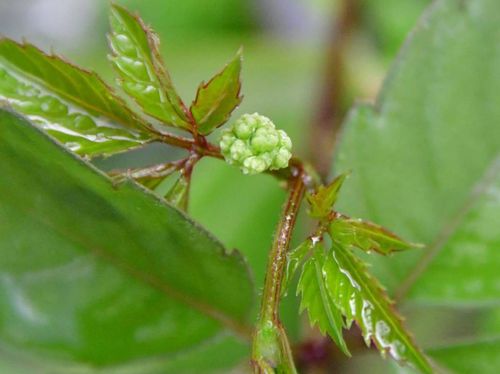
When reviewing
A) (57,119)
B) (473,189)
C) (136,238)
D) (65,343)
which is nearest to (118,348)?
(65,343)

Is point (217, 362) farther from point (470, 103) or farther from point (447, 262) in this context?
point (470, 103)

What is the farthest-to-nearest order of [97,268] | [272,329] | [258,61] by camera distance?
[258,61] < [97,268] < [272,329]

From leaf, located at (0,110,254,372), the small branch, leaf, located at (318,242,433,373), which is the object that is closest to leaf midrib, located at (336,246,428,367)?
leaf, located at (318,242,433,373)

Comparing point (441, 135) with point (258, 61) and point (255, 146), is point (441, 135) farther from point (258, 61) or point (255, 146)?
point (258, 61)

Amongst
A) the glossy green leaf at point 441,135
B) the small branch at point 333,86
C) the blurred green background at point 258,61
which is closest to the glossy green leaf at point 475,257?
the glossy green leaf at point 441,135

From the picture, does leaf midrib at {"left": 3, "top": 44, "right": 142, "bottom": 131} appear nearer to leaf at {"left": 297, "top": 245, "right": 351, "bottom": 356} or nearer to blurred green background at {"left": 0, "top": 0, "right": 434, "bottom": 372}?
leaf at {"left": 297, "top": 245, "right": 351, "bottom": 356}

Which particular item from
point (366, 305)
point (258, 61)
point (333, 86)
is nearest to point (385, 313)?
point (366, 305)
